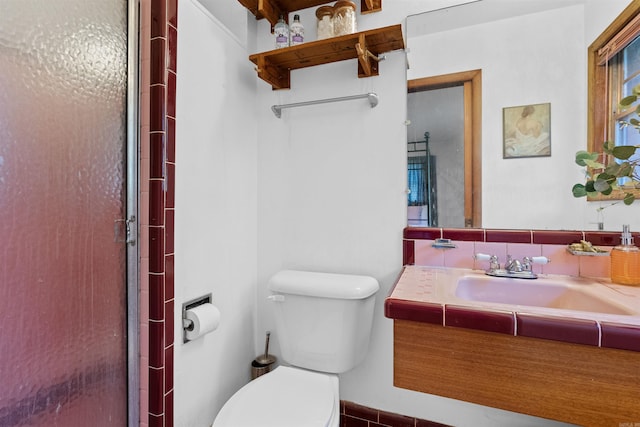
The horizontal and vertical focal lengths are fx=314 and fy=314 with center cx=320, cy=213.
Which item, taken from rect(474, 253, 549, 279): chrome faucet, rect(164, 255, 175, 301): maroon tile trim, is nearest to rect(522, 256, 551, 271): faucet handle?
rect(474, 253, 549, 279): chrome faucet

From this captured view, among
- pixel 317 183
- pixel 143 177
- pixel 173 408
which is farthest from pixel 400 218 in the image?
pixel 173 408

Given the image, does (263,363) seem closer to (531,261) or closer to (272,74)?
(531,261)

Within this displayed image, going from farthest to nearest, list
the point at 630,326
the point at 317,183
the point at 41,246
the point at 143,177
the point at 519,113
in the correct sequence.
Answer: the point at 317,183 → the point at 519,113 → the point at 143,177 → the point at 41,246 → the point at 630,326

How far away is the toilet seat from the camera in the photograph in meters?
0.94

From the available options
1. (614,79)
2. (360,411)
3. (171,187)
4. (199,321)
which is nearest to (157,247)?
(171,187)

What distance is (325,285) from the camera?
1.22 metres

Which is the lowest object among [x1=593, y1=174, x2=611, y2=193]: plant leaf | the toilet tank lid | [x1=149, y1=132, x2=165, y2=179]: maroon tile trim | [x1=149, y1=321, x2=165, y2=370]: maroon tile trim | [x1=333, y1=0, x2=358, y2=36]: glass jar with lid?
[x1=149, y1=321, x2=165, y2=370]: maroon tile trim

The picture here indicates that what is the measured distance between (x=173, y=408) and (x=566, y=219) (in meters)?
1.54

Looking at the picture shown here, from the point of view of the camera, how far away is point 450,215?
1.28 m

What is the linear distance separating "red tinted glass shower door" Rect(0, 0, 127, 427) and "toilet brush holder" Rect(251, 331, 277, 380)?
0.57 meters

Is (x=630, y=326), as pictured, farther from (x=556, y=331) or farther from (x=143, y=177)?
(x=143, y=177)

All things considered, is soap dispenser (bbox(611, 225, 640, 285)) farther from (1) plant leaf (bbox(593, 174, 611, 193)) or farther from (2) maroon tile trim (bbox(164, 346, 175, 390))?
(2) maroon tile trim (bbox(164, 346, 175, 390))

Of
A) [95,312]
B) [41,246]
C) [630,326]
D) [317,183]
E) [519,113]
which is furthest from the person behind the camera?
[317,183]

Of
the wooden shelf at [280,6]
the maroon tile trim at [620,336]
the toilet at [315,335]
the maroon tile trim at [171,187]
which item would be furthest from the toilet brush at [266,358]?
the wooden shelf at [280,6]
